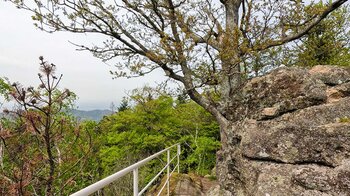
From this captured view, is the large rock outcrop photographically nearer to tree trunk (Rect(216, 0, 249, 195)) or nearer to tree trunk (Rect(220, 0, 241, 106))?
tree trunk (Rect(216, 0, 249, 195))

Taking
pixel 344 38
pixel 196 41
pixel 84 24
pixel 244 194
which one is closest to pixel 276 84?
pixel 244 194

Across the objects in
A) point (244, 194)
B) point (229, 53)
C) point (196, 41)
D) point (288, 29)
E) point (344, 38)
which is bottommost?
point (244, 194)

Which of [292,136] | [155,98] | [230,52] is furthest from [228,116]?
[155,98]

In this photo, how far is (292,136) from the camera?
124 inches

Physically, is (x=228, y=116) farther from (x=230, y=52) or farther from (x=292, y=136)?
(x=230, y=52)

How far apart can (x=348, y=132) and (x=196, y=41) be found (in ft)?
18.6

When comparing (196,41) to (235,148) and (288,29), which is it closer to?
(288,29)

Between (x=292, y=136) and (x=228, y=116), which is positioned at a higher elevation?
(x=228, y=116)

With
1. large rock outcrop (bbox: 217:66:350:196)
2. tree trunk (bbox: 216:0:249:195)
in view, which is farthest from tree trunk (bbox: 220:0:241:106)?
large rock outcrop (bbox: 217:66:350:196)

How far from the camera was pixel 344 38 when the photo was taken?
14250mm

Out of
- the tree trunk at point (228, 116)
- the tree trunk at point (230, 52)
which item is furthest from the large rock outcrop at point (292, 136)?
the tree trunk at point (230, 52)

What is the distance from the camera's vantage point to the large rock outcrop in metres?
2.73

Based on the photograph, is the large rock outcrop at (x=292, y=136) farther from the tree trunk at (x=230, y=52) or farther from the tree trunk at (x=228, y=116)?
the tree trunk at (x=230, y=52)

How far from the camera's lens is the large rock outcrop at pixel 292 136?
273cm
